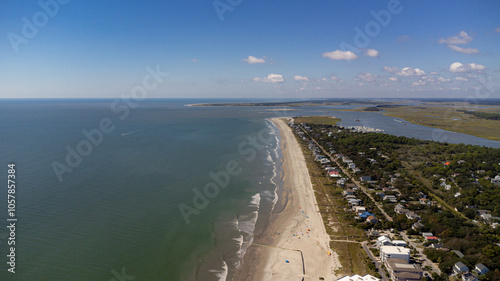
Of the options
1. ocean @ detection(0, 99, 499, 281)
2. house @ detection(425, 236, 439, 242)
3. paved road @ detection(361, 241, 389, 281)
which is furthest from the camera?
house @ detection(425, 236, 439, 242)

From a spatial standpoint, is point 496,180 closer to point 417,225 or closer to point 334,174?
point 334,174

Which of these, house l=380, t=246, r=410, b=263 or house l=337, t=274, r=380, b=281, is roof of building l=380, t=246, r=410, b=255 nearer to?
house l=380, t=246, r=410, b=263

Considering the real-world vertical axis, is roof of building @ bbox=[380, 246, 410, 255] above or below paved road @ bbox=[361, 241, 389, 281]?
above

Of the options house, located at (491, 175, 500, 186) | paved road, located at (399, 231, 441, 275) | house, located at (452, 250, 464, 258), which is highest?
house, located at (491, 175, 500, 186)

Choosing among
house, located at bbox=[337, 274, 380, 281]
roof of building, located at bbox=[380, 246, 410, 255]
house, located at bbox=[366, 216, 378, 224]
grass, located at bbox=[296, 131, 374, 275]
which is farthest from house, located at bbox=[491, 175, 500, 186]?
house, located at bbox=[337, 274, 380, 281]

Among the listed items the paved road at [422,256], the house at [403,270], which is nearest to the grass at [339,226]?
the house at [403,270]

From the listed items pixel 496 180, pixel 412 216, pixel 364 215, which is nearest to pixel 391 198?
pixel 412 216

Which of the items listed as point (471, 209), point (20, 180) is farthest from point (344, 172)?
point (20, 180)
